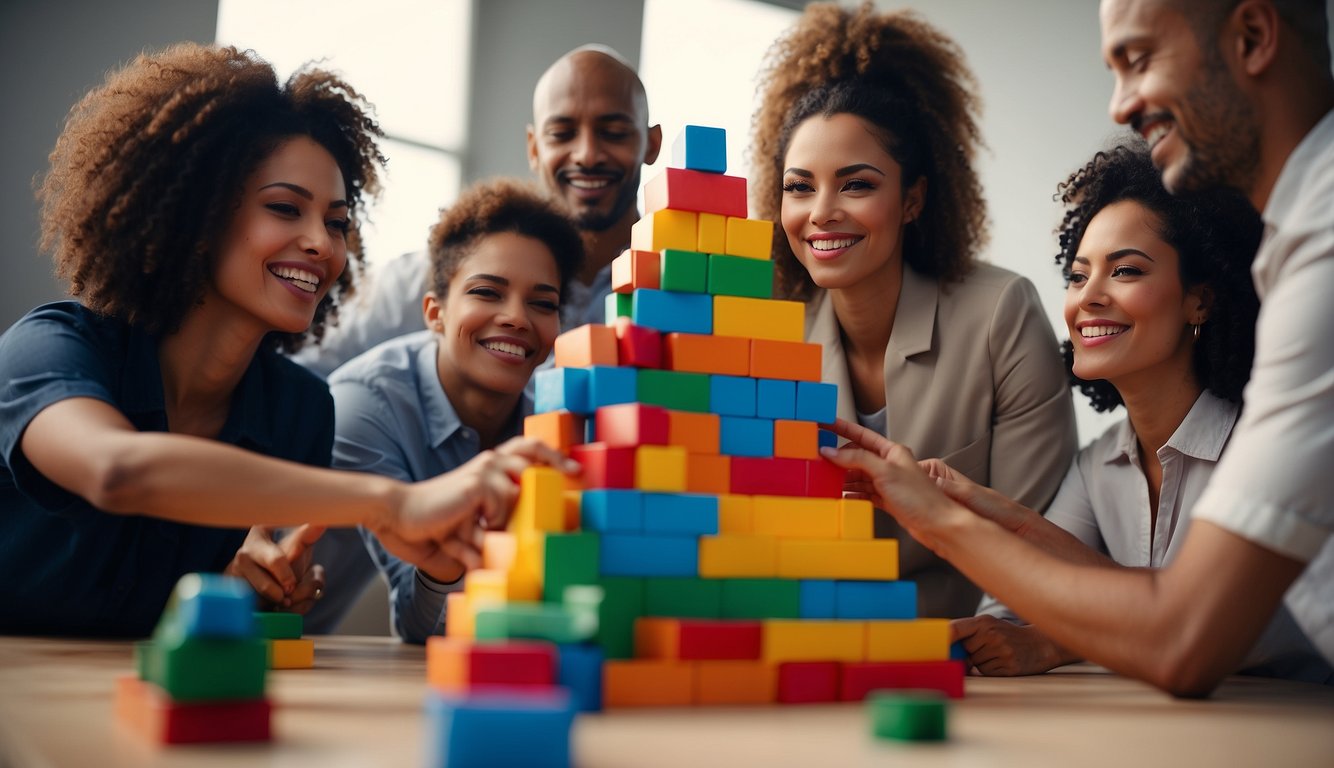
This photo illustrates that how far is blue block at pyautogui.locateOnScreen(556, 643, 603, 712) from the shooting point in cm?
139

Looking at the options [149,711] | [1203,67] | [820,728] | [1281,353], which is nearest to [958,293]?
[1203,67]

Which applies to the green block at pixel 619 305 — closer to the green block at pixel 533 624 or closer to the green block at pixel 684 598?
the green block at pixel 684 598

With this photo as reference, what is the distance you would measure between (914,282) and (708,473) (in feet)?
4.74

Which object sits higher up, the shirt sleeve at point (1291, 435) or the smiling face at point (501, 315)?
the smiling face at point (501, 315)

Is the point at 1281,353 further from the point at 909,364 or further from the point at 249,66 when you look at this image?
the point at 249,66

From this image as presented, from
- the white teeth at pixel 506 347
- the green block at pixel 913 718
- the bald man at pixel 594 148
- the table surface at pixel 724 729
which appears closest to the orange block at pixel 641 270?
the table surface at pixel 724 729

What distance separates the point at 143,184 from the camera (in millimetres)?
2307

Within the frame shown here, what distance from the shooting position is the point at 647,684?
4.95 ft

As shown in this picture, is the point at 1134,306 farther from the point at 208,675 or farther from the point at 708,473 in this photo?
the point at 208,675

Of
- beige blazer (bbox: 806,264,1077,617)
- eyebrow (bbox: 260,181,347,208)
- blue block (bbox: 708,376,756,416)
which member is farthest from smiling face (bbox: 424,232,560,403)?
blue block (bbox: 708,376,756,416)

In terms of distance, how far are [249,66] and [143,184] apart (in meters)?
0.41

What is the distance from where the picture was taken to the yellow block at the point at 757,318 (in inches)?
70.1

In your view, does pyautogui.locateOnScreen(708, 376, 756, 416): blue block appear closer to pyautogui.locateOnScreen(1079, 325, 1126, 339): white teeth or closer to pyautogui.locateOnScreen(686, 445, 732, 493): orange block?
pyautogui.locateOnScreen(686, 445, 732, 493): orange block

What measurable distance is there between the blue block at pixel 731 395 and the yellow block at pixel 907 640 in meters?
0.38
